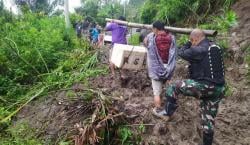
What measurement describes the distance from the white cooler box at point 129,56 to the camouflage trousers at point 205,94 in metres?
2.16

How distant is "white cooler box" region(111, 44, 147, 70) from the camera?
800 cm

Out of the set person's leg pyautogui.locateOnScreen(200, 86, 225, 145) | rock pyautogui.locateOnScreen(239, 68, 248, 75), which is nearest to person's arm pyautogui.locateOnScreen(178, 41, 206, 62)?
person's leg pyautogui.locateOnScreen(200, 86, 225, 145)

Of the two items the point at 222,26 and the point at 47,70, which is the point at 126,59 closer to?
the point at 47,70

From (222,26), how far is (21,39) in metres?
5.62

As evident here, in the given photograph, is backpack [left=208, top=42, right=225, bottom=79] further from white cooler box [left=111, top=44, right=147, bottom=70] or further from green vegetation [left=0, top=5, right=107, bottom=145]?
green vegetation [left=0, top=5, right=107, bottom=145]

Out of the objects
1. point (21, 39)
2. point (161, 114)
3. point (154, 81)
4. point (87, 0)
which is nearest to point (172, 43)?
point (154, 81)

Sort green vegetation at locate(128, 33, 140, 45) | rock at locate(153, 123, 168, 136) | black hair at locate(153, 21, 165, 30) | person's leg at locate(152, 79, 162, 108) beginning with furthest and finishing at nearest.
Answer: green vegetation at locate(128, 33, 140, 45) → person's leg at locate(152, 79, 162, 108) → black hair at locate(153, 21, 165, 30) → rock at locate(153, 123, 168, 136)

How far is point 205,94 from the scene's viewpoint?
5691 millimetres

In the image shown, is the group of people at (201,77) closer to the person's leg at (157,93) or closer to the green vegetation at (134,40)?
the person's leg at (157,93)

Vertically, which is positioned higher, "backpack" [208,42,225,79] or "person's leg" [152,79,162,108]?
"backpack" [208,42,225,79]

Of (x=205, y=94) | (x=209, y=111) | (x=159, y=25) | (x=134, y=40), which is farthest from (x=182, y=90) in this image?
(x=134, y=40)

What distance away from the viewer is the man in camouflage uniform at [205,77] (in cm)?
559

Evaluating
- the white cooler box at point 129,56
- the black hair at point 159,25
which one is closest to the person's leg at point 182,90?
the black hair at point 159,25

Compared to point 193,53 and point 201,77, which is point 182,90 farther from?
point 193,53
